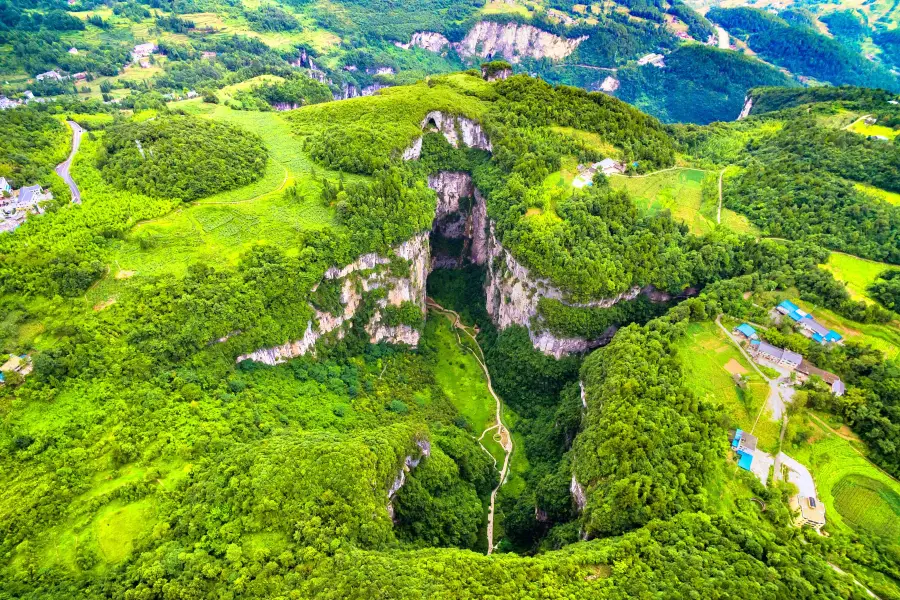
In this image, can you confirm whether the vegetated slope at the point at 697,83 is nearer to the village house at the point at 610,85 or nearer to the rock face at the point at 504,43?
the village house at the point at 610,85

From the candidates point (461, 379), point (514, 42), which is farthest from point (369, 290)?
point (514, 42)

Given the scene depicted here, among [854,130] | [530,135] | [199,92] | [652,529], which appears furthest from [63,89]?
[854,130]

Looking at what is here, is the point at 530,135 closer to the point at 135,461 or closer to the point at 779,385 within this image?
the point at 779,385

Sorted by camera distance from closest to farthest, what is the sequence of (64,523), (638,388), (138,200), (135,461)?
1. (64,523)
2. (135,461)
3. (638,388)
4. (138,200)

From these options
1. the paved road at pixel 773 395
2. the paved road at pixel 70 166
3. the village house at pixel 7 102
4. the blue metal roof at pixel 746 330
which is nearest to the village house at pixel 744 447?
the paved road at pixel 773 395

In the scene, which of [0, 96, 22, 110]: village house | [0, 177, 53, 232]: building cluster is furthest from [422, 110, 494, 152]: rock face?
[0, 96, 22, 110]: village house

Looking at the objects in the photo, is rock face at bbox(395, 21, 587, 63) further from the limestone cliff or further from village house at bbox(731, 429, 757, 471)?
village house at bbox(731, 429, 757, 471)
